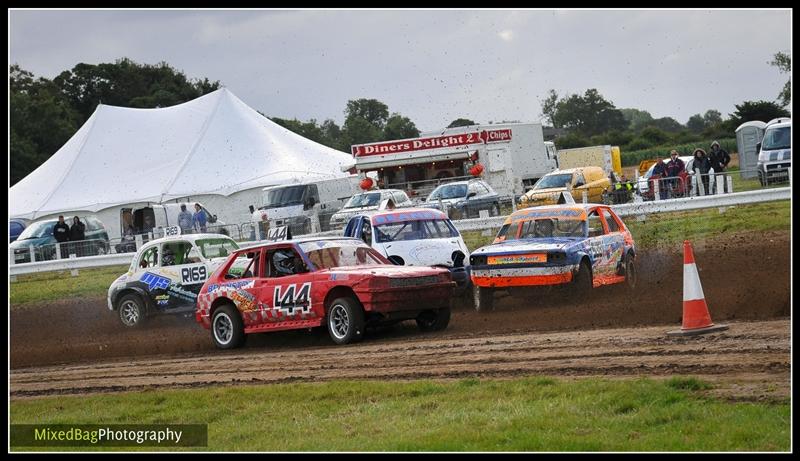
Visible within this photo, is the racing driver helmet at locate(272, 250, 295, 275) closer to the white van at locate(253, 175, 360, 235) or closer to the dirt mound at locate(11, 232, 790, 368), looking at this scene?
the dirt mound at locate(11, 232, 790, 368)

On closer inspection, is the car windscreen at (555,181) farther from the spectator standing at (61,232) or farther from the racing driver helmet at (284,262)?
the racing driver helmet at (284,262)

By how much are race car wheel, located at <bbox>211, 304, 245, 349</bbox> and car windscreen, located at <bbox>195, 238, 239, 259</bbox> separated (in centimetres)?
417

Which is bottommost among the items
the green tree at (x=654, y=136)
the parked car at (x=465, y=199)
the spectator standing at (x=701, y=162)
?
the parked car at (x=465, y=199)

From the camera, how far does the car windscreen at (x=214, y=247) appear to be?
20.2m

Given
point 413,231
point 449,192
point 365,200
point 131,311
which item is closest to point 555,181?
point 449,192

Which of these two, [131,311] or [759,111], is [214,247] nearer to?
[131,311]

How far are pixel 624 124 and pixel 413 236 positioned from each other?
241 feet

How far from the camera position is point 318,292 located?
1482 centimetres

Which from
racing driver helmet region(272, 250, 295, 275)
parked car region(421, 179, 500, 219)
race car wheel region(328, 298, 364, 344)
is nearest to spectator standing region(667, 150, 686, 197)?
parked car region(421, 179, 500, 219)

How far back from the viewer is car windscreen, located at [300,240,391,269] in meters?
15.3

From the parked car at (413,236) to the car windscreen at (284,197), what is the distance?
17.4m

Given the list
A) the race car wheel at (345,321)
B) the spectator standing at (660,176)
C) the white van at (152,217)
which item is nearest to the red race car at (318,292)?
the race car wheel at (345,321)

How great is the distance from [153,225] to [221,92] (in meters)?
10.1
